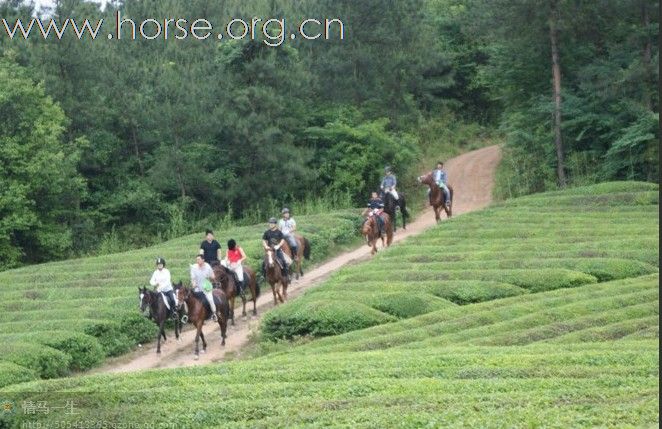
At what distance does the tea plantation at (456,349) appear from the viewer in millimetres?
16625

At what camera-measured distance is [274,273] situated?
32.6m

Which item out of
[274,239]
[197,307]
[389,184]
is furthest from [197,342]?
[389,184]

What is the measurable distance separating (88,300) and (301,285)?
22.7 ft

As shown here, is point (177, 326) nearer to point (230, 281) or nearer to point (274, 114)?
point (230, 281)

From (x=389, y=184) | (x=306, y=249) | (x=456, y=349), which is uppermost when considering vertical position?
(x=389, y=184)

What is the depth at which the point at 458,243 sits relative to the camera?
127 feet

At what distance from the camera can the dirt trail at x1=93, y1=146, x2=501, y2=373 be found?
28.3 meters

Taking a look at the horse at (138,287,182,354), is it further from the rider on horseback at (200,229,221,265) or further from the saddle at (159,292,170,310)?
the rider on horseback at (200,229,221,265)

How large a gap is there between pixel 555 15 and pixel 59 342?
2905 cm

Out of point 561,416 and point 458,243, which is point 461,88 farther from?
point 561,416

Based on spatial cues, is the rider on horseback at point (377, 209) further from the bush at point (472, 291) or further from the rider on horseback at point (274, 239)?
the bush at point (472, 291)

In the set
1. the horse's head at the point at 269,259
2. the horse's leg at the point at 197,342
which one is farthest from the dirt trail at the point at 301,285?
the horse's head at the point at 269,259

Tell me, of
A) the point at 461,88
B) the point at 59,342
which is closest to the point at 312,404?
the point at 59,342

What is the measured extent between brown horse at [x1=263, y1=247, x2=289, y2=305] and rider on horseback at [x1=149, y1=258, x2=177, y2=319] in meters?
4.52
